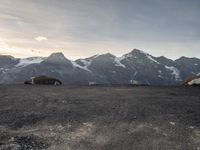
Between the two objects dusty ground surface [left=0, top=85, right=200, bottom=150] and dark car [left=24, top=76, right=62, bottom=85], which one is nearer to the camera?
dusty ground surface [left=0, top=85, right=200, bottom=150]

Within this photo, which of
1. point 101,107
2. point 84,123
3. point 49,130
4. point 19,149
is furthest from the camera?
point 101,107

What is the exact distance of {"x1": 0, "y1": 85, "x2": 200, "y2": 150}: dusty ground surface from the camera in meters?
10.3

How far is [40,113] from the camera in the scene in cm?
1523

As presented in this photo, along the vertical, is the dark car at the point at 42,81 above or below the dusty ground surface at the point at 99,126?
above

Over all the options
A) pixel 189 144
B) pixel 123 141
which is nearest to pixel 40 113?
pixel 123 141

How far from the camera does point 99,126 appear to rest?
1254 centimetres

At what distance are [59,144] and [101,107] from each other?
22.9 feet

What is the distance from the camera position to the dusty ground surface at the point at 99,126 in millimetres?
10273

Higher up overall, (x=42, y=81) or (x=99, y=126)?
(x=42, y=81)

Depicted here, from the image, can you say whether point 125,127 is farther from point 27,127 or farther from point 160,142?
point 27,127

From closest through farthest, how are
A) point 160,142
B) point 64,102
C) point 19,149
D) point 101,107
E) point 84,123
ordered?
point 19,149 < point 160,142 < point 84,123 < point 101,107 < point 64,102

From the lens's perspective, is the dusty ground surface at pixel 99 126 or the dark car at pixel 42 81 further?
the dark car at pixel 42 81

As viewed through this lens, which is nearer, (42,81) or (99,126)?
(99,126)

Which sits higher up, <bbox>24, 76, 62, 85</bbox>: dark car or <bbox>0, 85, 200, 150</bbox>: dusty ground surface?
<bbox>24, 76, 62, 85</bbox>: dark car
